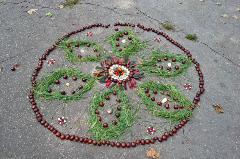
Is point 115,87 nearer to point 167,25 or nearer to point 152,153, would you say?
point 152,153

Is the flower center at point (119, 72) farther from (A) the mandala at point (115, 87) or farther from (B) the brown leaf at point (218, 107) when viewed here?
(B) the brown leaf at point (218, 107)

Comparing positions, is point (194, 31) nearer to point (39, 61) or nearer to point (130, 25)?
point (130, 25)

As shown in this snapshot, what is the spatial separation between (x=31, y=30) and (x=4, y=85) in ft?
6.00

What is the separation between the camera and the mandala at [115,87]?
348cm

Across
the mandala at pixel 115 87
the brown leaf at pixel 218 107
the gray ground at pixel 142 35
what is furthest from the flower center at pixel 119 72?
the brown leaf at pixel 218 107

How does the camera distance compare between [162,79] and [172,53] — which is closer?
[162,79]

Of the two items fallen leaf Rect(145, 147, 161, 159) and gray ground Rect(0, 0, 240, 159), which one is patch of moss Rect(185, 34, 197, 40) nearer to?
gray ground Rect(0, 0, 240, 159)

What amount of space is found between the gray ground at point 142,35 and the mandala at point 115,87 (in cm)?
12

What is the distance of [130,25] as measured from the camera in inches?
215

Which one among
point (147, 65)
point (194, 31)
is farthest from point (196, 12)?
point (147, 65)

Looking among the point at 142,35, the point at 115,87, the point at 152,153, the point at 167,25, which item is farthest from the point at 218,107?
the point at 167,25

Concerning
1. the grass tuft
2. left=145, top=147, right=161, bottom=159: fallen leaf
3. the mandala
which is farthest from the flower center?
the grass tuft

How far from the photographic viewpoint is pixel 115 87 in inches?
159

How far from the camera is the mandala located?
11.4ft
